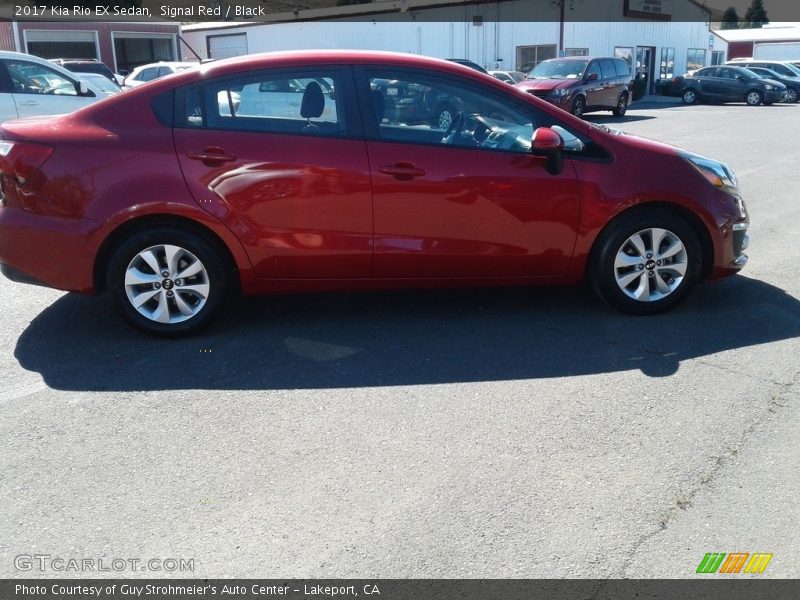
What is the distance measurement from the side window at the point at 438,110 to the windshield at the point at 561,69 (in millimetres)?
19293

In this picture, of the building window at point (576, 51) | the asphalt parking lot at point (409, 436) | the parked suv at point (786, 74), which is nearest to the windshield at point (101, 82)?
the asphalt parking lot at point (409, 436)

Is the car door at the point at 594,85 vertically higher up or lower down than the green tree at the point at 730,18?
lower down

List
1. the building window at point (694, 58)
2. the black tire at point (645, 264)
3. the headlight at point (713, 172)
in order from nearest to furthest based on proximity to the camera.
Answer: the black tire at point (645, 264)
the headlight at point (713, 172)
the building window at point (694, 58)

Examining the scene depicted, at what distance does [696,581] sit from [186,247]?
343 centimetres

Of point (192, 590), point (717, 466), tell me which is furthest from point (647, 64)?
point (192, 590)

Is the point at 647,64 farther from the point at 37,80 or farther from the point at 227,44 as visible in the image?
the point at 37,80

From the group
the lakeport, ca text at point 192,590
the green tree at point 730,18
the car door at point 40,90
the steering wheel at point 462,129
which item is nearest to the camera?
the lakeport, ca text at point 192,590

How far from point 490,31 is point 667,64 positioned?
12.2 metres

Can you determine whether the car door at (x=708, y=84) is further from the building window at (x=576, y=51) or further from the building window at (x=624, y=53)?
the building window at (x=624, y=53)

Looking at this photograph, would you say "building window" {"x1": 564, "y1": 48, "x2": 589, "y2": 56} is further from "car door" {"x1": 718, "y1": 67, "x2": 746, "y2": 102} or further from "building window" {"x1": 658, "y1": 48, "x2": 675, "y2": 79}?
"car door" {"x1": 718, "y1": 67, "x2": 746, "y2": 102}

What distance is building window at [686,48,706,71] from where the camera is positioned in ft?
153

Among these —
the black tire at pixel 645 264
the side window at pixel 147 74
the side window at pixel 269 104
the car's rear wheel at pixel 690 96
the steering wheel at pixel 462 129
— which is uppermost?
the side window at pixel 269 104

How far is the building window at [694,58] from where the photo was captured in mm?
46625

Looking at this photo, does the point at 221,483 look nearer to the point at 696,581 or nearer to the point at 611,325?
the point at 696,581
